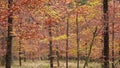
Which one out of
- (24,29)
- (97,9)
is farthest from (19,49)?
(24,29)

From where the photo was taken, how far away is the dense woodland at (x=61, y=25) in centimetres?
1350

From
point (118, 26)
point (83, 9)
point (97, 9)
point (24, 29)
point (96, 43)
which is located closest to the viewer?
point (24, 29)

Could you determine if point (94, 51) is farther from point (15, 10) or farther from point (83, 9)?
point (15, 10)

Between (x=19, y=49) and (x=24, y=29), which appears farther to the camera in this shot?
(x=19, y=49)

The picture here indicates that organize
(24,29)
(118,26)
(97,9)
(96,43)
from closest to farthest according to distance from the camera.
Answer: (24,29) < (118,26) < (97,9) < (96,43)

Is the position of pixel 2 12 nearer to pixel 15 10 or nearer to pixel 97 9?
pixel 15 10

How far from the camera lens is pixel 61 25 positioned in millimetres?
39844

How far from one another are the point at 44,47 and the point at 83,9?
70.4ft

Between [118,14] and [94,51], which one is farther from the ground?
[118,14]

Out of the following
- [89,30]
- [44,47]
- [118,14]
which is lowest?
[44,47]

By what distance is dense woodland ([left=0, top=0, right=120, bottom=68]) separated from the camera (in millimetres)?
13500

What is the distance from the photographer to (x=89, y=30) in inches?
1234

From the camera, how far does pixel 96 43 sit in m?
A: 36.0

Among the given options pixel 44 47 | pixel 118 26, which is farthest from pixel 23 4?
pixel 44 47
